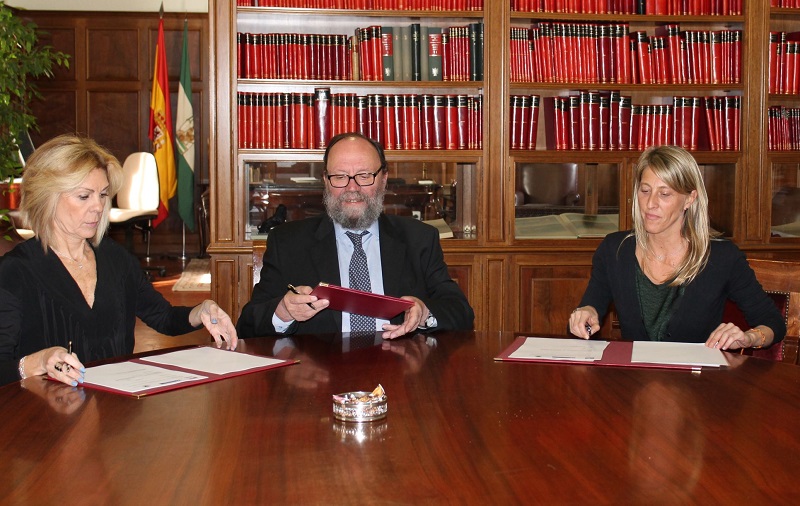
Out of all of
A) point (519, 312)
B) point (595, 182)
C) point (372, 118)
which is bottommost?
point (519, 312)

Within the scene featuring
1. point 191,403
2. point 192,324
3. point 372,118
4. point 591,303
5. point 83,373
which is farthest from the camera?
point 372,118

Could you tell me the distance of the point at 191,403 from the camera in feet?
5.42

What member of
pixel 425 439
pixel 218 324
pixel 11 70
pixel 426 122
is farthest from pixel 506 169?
pixel 11 70

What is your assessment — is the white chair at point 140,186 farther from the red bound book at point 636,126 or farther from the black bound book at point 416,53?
the red bound book at point 636,126

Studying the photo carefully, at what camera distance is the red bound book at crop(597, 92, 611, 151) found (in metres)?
4.51

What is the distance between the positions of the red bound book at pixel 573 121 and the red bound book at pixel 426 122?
2.25 ft

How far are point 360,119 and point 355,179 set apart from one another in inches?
63.5

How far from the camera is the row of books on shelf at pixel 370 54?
4340mm

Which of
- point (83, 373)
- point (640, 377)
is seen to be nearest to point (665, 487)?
point (640, 377)

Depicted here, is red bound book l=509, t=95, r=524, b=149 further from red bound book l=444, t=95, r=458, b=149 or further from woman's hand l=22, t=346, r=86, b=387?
woman's hand l=22, t=346, r=86, b=387

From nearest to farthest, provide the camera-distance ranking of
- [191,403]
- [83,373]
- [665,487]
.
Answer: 1. [665,487]
2. [191,403]
3. [83,373]

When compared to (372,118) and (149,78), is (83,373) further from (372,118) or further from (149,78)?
(149,78)

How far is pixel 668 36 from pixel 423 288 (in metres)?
2.43

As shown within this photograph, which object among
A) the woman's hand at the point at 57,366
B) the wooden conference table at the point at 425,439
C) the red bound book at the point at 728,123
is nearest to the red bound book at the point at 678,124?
the red bound book at the point at 728,123
